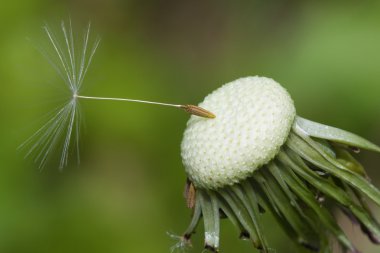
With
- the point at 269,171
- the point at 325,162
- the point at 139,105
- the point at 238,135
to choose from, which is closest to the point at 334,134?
the point at 325,162

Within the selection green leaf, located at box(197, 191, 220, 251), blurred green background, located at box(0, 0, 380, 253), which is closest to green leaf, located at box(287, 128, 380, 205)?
green leaf, located at box(197, 191, 220, 251)

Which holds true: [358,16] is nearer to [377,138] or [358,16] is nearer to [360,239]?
[377,138]

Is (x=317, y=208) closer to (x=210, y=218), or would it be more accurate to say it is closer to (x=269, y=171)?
(x=269, y=171)

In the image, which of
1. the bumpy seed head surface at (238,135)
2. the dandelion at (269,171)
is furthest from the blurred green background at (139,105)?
the bumpy seed head surface at (238,135)

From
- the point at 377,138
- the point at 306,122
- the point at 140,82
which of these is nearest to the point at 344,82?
the point at 377,138

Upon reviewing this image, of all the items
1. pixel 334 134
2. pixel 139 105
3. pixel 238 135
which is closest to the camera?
pixel 238 135

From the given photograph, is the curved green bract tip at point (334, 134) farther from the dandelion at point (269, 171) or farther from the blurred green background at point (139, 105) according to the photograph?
the blurred green background at point (139, 105)

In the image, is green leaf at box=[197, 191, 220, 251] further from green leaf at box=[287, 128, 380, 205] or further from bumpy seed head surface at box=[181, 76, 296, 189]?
green leaf at box=[287, 128, 380, 205]
